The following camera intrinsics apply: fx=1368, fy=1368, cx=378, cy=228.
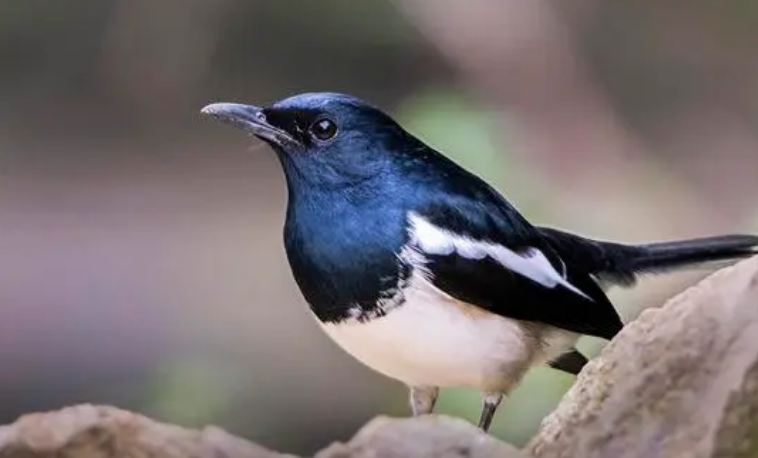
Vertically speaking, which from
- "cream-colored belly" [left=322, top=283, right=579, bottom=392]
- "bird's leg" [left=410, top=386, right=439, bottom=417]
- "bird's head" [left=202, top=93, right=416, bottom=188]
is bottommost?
"bird's leg" [left=410, top=386, right=439, bottom=417]

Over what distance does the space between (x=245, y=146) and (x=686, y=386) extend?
Answer: 122 cm

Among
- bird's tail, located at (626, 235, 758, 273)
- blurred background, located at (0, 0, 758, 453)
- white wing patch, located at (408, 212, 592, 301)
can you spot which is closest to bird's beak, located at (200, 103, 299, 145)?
white wing patch, located at (408, 212, 592, 301)

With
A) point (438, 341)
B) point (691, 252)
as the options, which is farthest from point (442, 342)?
point (691, 252)

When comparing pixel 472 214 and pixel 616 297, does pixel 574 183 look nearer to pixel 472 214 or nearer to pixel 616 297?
pixel 616 297

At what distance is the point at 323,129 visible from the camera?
3.52ft

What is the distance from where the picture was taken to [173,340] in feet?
A: 6.42

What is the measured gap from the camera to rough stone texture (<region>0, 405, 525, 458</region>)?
766mm

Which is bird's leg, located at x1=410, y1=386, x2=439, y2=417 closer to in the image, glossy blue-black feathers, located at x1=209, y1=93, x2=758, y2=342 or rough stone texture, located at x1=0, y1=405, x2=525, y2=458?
glossy blue-black feathers, located at x1=209, y1=93, x2=758, y2=342

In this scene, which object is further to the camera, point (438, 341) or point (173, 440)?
point (438, 341)

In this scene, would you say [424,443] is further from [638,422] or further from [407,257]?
[407,257]

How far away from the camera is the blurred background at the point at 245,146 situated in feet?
6.26

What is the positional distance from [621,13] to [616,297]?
0.67 m

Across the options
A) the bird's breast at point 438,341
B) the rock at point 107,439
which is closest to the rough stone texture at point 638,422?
the rock at point 107,439

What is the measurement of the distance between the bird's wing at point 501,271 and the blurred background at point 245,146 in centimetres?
73
